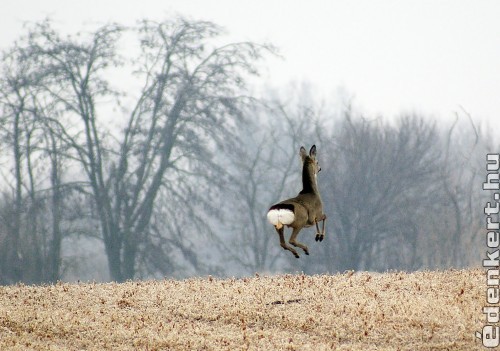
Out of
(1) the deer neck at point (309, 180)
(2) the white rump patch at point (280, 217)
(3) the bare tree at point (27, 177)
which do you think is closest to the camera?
(2) the white rump patch at point (280, 217)

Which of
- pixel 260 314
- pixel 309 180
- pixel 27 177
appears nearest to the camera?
pixel 309 180

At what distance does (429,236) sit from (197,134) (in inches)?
648

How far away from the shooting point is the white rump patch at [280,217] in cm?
1625

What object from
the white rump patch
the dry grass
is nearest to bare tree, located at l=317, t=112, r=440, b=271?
the dry grass

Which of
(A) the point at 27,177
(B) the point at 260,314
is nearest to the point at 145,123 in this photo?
(A) the point at 27,177

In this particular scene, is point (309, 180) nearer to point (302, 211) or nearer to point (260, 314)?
point (302, 211)

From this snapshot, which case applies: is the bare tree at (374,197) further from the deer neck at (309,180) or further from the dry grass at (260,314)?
the deer neck at (309,180)

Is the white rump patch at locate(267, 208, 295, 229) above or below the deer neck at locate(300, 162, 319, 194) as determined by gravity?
below

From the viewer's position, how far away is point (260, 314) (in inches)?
760

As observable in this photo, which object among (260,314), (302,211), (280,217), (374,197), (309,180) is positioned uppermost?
(374,197)

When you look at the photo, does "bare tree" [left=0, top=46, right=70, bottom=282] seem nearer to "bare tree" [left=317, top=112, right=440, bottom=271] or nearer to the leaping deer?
"bare tree" [left=317, top=112, right=440, bottom=271]

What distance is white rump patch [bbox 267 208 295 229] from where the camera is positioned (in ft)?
53.3

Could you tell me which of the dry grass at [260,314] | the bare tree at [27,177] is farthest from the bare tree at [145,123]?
the dry grass at [260,314]

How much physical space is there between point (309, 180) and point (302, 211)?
3.75 feet
